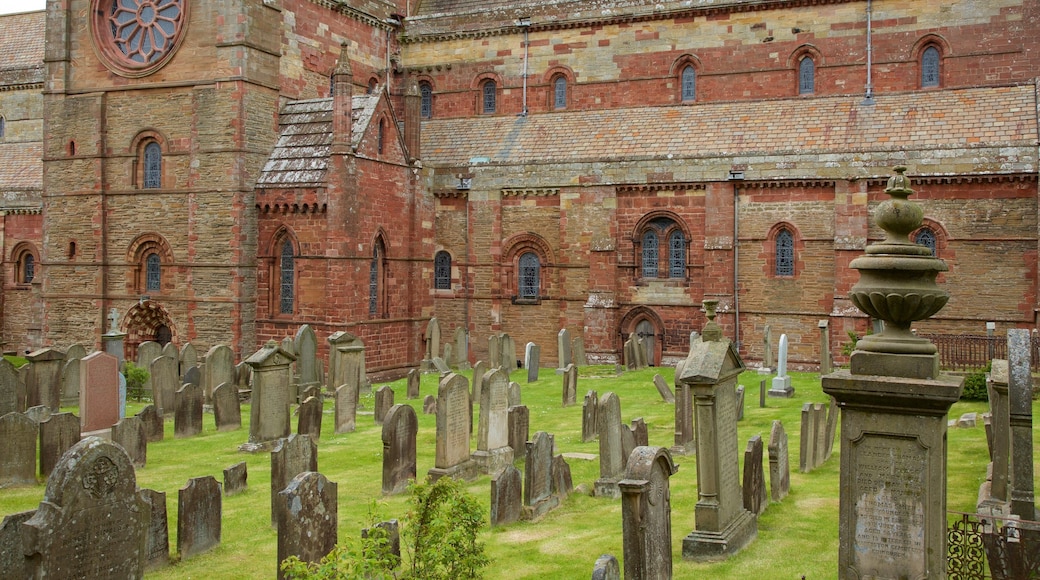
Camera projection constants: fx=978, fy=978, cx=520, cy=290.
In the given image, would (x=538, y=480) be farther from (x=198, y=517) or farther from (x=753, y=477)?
(x=198, y=517)

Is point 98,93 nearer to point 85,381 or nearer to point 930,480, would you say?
point 85,381

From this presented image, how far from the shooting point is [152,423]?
16.6 meters

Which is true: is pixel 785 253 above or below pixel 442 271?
above

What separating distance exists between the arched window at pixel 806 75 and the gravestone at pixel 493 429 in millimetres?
17363

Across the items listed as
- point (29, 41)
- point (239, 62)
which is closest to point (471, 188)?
point (239, 62)

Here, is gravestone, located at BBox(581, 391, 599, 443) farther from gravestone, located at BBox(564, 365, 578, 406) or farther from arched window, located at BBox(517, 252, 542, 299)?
arched window, located at BBox(517, 252, 542, 299)

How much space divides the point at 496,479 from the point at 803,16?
21086mm

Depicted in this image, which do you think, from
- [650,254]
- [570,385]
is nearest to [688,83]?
[650,254]

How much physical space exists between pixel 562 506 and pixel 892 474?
5.59m

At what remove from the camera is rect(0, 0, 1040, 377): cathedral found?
24.1 meters

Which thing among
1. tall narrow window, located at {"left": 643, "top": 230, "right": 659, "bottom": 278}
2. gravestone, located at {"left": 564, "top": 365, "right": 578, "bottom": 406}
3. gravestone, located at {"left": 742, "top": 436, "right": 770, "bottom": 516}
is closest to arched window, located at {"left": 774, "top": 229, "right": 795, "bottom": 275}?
tall narrow window, located at {"left": 643, "top": 230, "right": 659, "bottom": 278}

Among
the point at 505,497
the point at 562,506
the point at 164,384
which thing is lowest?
the point at 562,506

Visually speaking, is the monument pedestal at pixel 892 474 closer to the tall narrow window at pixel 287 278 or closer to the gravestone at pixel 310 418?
the gravestone at pixel 310 418

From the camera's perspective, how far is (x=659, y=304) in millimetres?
26219
